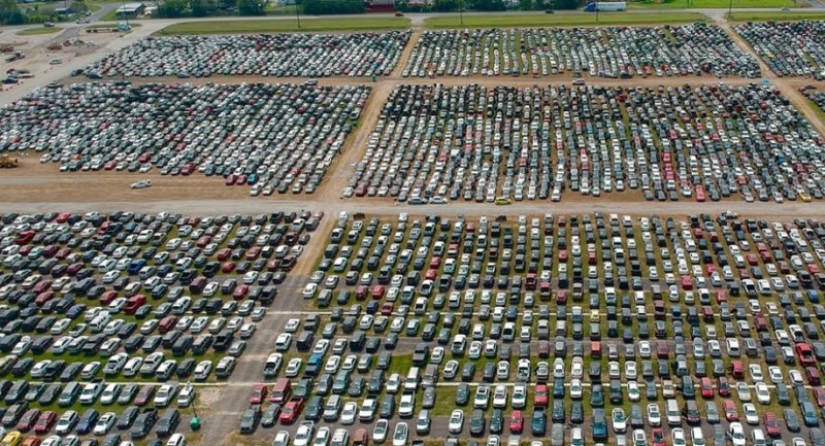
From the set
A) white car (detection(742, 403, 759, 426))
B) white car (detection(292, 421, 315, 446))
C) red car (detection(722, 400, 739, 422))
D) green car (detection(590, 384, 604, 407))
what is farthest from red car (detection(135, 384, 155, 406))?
white car (detection(742, 403, 759, 426))

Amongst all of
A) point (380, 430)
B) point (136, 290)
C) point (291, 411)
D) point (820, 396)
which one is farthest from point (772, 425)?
point (136, 290)

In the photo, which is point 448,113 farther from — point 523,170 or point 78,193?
point 78,193

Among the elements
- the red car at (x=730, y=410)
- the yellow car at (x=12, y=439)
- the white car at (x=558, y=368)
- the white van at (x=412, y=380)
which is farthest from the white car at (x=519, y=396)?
the yellow car at (x=12, y=439)

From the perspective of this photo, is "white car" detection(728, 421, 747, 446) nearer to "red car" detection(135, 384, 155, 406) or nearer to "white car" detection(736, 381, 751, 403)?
"white car" detection(736, 381, 751, 403)

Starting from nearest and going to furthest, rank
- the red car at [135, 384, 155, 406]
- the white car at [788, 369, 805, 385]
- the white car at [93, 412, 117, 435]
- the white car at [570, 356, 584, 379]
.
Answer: the white car at [93, 412, 117, 435]
the white car at [788, 369, 805, 385]
the red car at [135, 384, 155, 406]
the white car at [570, 356, 584, 379]

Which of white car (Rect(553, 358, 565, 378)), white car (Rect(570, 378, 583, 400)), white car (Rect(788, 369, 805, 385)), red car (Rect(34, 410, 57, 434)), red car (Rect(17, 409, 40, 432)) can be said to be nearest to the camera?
red car (Rect(34, 410, 57, 434))

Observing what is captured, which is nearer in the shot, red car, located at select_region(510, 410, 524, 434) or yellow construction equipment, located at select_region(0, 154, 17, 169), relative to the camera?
red car, located at select_region(510, 410, 524, 434)

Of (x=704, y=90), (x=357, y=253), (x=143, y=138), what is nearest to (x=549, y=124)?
(x=704, y=90)
